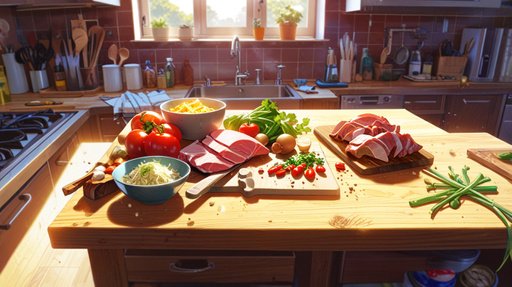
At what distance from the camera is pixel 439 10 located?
8.72 feet

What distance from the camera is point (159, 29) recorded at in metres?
A: 2.74

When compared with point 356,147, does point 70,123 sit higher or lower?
lower

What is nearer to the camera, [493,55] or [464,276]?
[464,276]

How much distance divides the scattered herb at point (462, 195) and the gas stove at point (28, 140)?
1.24 m

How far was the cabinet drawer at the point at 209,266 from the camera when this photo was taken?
896 mm

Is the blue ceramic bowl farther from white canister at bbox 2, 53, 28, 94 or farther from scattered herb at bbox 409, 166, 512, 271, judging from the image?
white canister at bbox 2, 53, 28, 94

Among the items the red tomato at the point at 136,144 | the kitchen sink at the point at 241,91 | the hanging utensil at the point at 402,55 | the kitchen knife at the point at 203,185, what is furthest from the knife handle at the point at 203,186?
the hanging utensil at the point at 402,55

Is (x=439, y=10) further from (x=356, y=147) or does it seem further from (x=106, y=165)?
(x=106, y=165)

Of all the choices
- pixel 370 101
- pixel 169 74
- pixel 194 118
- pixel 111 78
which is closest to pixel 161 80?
pixel 169 74

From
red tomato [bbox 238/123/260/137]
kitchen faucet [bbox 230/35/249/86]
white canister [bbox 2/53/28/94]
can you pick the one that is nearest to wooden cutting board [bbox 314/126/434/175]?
red tomato [bbox 238/123/260/137]

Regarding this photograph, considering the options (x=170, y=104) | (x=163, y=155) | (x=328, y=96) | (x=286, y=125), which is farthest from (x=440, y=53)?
(x=163, y=155)

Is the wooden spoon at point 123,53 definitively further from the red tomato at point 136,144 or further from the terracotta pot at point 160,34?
the red tomato at point 136,144

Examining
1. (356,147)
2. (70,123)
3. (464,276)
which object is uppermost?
(356,147)

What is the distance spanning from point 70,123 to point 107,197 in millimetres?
1083
